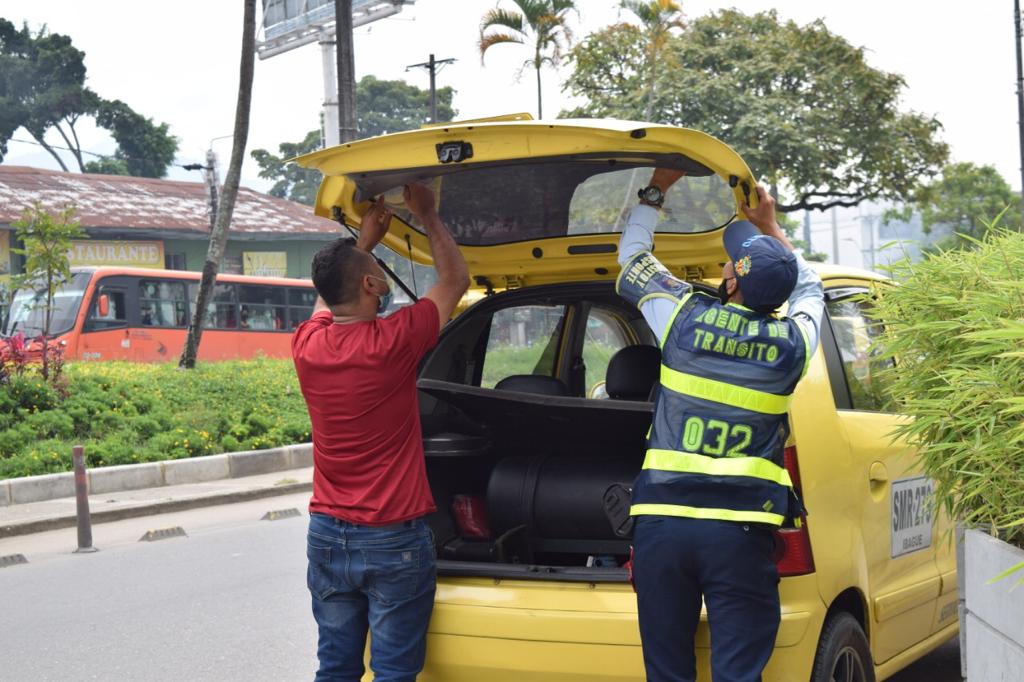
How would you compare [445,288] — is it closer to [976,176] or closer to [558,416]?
[558,416]

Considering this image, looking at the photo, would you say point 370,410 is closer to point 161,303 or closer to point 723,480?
point 723,480

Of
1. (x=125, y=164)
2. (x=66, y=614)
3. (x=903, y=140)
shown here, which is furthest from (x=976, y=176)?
(x=66, y=614)

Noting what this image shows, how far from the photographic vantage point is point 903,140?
33.9 meters

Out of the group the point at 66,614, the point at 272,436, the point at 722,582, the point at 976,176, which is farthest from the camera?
the point at 976,176

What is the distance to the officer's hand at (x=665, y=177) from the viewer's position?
4008 millimetres

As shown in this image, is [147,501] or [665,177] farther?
[147,501]

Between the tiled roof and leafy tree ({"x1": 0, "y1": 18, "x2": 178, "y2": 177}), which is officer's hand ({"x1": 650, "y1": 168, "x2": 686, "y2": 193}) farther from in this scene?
leafy tree ({"x1": 0, "y1": 18, "x2": 178, "y2": 177})

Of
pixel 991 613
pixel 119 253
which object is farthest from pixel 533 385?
pixel 119 253

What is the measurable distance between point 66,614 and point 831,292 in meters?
5.36

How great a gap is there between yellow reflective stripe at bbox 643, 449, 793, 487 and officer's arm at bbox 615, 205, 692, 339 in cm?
38

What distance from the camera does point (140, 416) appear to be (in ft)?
52.4

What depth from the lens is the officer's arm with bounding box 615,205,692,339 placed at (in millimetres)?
3643

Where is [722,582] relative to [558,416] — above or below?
below

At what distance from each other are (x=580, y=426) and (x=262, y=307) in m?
27.4
